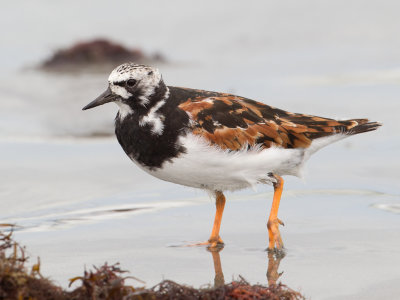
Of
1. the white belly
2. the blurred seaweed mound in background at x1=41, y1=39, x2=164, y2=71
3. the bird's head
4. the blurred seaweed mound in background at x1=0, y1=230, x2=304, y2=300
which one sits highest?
the blurred seaweed mound in background at x1=41, y1=39, x2=164, y2=71

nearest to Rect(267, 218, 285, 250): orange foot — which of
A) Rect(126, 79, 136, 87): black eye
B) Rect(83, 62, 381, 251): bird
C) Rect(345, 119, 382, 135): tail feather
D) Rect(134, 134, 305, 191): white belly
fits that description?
Rect(83, 62, 381, 251): bird

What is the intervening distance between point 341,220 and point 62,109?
17.6 feet

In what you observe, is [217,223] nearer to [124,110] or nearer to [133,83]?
[124,110]

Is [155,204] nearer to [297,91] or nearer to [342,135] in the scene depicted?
[342,135]

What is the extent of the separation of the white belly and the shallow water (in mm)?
421

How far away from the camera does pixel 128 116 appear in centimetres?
523

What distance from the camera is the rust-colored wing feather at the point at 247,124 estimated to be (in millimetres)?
5211

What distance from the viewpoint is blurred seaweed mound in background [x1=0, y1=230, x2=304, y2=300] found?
11.3 feet

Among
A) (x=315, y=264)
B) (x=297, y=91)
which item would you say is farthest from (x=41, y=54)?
(x=315, y=264)

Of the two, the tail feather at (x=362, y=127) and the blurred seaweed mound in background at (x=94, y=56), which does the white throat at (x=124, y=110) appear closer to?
the tail feather at (x=362, y=127)

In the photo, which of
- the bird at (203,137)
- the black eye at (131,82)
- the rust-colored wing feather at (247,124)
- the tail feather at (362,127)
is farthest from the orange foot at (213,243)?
the tail feather at (362,127)

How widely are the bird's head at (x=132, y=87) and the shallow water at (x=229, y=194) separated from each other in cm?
95

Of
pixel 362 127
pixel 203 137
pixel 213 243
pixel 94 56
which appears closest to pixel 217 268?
pixel 213 243

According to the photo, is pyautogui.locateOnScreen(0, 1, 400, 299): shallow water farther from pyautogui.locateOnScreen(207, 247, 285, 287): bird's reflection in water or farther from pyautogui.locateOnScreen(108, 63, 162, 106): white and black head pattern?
pyautogui.locateOnScreen(108, 63, 162, 106): white and black head pattern
